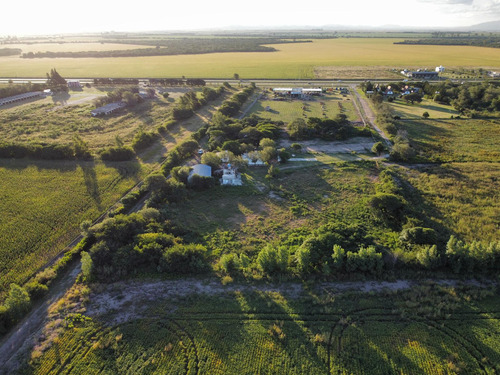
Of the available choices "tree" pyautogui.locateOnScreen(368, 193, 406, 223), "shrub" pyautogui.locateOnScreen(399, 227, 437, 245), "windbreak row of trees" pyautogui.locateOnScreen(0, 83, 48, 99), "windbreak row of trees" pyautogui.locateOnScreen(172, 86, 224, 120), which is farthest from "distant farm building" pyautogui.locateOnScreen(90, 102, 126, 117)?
"shrub" pyautogui.locateOnScreen(399, 227, 437, 245)

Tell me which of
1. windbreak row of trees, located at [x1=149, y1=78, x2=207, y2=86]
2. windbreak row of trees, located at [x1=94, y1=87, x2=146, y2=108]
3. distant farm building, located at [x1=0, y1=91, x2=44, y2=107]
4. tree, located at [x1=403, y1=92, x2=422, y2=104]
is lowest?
tree, located at [x1=403, y1=92, x2=422, y2=104]

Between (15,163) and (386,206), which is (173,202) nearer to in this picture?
(386,206)

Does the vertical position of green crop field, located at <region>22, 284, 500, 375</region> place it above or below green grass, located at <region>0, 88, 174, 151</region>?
below

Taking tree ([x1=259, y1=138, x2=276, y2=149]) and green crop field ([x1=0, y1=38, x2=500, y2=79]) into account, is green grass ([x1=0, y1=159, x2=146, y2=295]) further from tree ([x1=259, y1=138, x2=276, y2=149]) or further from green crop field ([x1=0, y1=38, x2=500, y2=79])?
green crop field ([x1=0, y1=38, x2=500, y2=79])

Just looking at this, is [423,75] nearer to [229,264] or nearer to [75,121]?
[75,121]

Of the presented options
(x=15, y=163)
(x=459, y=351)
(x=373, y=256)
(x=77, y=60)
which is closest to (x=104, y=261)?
(x=373, y=256)

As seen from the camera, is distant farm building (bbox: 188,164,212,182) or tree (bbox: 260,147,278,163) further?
tree (bbox: 260,147,278,163)

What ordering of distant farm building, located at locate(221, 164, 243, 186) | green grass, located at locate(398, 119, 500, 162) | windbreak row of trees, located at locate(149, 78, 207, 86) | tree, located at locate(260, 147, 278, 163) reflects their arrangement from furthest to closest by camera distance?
windbreak row of trees, located at locate(149, 78, 207, 86)
green grass, located at locate(398, 119, 500, 162)
tree, located at locate(260, 147, 278, 163)
distant farm building, located at locate(221, 164, 243, 186)
